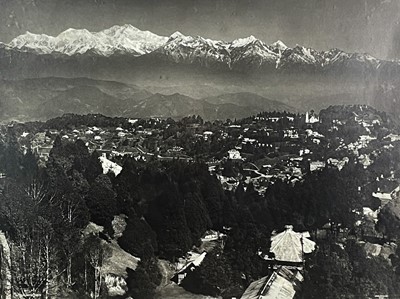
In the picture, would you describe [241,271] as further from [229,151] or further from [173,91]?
[173,91]

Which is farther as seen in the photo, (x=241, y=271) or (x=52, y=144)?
(x=52, y=144)

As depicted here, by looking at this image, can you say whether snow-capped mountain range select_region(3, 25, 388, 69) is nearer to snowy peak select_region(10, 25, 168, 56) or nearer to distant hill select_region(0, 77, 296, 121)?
snowy peak select_region(10, 25, 168, 56)

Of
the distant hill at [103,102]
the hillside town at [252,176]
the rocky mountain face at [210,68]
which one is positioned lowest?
the hillside town at [252,176]

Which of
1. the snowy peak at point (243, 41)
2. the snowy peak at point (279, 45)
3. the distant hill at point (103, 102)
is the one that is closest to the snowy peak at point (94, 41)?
the distant hill at point (103, 102)

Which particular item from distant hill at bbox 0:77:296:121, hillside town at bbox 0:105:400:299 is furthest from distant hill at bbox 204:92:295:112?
hillside town at bbox 0:105:400:299

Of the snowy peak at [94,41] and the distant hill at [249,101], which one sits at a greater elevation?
the snowy peak at [94,41]

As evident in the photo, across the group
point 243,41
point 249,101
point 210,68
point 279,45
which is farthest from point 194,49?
point 279,45

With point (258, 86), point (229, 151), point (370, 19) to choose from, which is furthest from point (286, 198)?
point (370, 19)

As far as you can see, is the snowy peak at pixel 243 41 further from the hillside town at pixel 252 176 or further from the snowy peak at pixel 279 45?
the hillside town at pixel 252 176

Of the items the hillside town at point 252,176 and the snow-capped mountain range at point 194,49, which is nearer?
the hillside town at point 252,176
